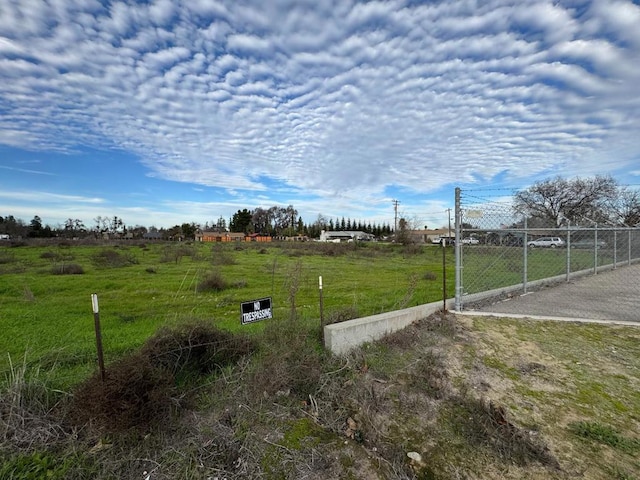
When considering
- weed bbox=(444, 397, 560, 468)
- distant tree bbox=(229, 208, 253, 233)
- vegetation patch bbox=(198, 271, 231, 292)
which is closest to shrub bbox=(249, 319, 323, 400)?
weed bbox=(444, 397, 560, 468)

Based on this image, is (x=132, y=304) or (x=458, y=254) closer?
(x=458, y=254)

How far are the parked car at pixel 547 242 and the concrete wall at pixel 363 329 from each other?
4.18 metres

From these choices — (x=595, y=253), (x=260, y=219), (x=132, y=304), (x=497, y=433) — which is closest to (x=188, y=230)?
(x=260, y=219)

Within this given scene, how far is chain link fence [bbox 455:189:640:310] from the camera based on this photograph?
5.79m

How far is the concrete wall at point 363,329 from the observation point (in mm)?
3987

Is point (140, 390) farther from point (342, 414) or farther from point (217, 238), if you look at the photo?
point (217, 238)

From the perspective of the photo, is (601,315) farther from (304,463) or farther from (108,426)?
(108,426)

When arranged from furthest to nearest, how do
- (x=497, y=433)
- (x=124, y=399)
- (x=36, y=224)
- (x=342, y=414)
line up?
1. (x=36, y=224)
2. (x=342, y=414)
3. (x=497, y=433)
4. (x=124, y=399)

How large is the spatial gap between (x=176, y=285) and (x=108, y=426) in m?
9.16

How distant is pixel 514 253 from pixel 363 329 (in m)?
4.67

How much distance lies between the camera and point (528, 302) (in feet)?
21.4

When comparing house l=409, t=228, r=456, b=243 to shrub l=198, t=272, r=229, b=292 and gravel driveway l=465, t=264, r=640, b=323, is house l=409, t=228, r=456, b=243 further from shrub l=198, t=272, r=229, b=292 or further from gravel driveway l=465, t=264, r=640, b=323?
shrub l=198, t=272, r=229, b=292

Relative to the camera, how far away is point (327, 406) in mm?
3072

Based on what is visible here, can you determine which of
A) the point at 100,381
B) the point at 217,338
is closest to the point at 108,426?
the point at 100,381
